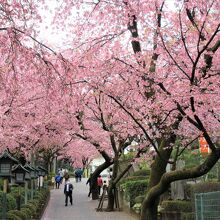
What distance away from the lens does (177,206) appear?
46.8 feet

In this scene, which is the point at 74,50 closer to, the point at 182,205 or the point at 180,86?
the point at 180,86

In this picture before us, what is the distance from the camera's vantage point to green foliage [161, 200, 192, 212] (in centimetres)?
1384

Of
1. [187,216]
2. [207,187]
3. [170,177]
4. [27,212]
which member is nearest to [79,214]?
[27,212]

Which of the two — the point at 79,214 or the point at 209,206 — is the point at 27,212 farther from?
the point at 209,206

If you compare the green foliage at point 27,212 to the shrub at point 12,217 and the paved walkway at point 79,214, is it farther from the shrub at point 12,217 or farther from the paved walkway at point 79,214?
the paved walkway at point 79,214

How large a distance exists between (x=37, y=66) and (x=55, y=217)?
42.9 ft

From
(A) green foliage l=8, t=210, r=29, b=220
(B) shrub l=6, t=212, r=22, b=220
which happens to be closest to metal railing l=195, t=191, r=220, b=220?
(B) shrub l=6, t=212, r=22, b=220

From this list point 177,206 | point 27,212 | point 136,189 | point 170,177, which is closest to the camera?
point 170,177

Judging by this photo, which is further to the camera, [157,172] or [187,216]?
[187,216]

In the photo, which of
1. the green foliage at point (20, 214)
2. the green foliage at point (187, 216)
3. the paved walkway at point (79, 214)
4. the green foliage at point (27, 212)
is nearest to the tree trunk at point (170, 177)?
the green foliage at point (187, 216)

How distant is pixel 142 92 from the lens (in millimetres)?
11664

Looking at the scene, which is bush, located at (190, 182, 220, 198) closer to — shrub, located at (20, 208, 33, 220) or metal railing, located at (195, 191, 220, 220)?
metal railing, located at (195, 191, 220, 220)

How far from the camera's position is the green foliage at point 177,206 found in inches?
545

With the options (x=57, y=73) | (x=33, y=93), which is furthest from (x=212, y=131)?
(x=33, y=93)
